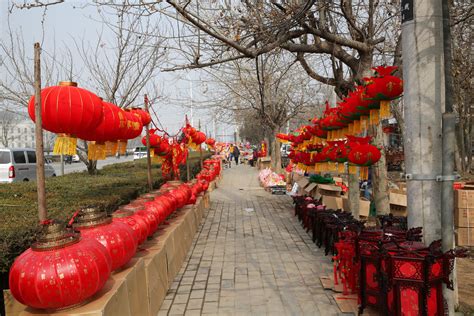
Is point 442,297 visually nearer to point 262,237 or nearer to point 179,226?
point 179,226

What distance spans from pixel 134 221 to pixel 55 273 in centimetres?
174

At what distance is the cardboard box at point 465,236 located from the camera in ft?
21.2

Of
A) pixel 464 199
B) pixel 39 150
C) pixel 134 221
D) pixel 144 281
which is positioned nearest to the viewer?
pixel 39 150

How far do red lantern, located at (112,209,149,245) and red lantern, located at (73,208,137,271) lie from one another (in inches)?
23.1

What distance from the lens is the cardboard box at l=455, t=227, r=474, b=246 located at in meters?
6.46

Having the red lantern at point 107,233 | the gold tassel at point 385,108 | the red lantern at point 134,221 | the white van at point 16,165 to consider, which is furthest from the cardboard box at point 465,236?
the white van at point 16,165

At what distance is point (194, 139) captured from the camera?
1144 centimetres

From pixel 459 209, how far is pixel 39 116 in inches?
256

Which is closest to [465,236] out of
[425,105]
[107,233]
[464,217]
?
[464,217]

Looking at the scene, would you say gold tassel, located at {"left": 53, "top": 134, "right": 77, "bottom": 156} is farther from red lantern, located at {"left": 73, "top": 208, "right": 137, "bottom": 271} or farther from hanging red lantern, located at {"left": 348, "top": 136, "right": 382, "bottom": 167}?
hanging red lantern, located at {"left": 348, "top": 136, "right": 382, "bottom": 167}

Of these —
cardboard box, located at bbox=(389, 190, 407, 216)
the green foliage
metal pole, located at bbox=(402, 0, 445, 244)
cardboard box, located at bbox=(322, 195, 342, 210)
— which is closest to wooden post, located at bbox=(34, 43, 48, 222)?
the green foliage

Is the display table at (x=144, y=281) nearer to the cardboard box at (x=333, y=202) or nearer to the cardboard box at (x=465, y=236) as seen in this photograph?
the cardboard box at (x=333, y=202)

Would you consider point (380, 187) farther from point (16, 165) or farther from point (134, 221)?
point (16, 165)

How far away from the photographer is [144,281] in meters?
3.89
